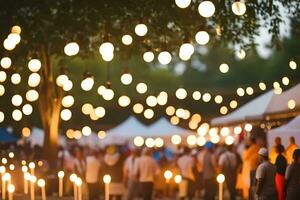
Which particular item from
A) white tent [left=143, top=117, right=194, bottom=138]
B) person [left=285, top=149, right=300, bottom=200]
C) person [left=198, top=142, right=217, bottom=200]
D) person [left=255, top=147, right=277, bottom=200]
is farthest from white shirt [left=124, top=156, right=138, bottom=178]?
white tent [left=143, top=117, right=194, bottom=138]

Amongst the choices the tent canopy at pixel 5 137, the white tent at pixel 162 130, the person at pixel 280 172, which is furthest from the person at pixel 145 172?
the tent canopy at pixel 5 137

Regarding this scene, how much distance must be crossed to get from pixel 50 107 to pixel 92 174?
4694 mm

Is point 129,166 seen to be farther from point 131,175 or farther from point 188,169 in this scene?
point 188,169

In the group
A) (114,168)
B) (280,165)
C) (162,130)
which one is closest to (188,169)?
(114,168)

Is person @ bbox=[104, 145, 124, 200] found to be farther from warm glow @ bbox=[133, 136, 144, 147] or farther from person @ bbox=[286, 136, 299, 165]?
warm glow @ bbox=[133, 136, 144, 147]

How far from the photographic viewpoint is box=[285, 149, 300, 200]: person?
688 inches

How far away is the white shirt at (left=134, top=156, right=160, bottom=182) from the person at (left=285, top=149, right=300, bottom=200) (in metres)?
7.07

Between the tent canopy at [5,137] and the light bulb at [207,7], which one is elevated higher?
the tent canopy at [5,137]

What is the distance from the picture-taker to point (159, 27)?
23594 millimetres

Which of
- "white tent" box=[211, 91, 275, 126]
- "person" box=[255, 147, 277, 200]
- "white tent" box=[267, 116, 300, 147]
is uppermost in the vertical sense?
"white tent" box=[211, 91, 275, 126]

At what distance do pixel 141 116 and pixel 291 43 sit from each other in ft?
52.9

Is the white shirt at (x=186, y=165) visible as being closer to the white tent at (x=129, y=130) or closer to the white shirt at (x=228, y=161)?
the white shirt at (x=228, y=161)

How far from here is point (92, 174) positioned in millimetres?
26016

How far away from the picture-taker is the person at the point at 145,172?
952 inches
